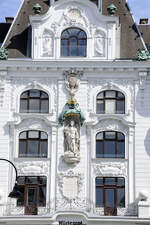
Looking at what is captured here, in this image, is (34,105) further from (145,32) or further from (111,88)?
(145,32)

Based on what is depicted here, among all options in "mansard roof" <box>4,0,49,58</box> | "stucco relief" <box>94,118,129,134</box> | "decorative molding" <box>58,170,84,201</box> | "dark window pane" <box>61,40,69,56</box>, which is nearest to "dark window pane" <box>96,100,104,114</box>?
"stucco relief" <box>94,118,129,134</box>

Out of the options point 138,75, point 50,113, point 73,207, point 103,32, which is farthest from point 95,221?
point 103,32

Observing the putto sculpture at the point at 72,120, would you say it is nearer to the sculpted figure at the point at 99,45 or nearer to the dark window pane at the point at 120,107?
the sculpted figure at the point at 99,45

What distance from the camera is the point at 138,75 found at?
34.5 m

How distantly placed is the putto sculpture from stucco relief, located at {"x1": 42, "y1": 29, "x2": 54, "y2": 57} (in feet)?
5.46

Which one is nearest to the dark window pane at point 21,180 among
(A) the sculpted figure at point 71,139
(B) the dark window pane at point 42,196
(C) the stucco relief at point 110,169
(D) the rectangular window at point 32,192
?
(D) the rectangular window at point 32,192

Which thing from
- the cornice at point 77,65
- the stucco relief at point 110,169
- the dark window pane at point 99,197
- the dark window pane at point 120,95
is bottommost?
the dark window pane at point 99,197

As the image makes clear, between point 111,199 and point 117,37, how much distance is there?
991 centimetres

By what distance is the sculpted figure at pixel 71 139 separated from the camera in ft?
110

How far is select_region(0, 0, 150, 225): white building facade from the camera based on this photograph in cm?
3297

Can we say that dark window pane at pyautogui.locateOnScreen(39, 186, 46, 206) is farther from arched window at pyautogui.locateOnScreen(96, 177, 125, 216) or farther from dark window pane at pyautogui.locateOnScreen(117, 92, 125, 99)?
dark window pane at pyautogui.locateOnScreen(117, 92, 125, 99)

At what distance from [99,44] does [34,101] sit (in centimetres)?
516

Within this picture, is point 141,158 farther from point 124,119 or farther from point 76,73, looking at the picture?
point 76,73

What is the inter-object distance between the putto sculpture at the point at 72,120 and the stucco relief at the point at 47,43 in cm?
166
